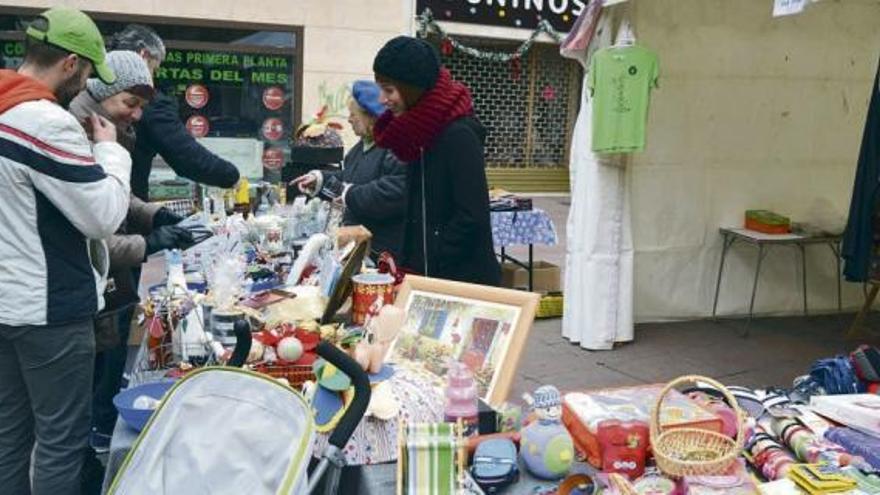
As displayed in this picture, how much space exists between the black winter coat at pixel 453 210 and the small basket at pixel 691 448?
4.30ft

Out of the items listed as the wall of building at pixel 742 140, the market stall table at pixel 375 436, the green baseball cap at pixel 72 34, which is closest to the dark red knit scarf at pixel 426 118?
the green baseball cap at pixel 72 34

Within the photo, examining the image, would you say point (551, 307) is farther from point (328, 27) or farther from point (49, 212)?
point (328, 27)

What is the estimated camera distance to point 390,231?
372 cm

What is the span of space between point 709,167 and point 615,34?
146cm

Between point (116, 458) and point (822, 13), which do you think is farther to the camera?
point (822, 13)

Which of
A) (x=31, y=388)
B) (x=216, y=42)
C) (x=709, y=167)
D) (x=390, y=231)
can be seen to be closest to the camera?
(x=31, y=388)

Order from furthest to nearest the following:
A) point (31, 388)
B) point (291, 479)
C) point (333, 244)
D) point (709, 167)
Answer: point (709, 167) < point (333, 244) < point (31, 388) < point (291, 479)

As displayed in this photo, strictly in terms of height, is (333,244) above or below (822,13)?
below

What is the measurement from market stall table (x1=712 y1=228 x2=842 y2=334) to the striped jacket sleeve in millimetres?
4569

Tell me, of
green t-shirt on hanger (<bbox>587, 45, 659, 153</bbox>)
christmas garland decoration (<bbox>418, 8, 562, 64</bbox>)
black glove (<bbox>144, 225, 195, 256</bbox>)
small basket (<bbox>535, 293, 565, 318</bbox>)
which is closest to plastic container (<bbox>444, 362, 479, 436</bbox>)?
black glove (<bbox>144, 225, 195, 256</bbox>)

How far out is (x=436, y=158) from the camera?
3.06 m

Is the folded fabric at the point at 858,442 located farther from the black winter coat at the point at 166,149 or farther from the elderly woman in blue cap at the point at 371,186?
the black winter coat at the point at 166,149

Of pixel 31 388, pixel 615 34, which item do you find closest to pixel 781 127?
pixel 615 34

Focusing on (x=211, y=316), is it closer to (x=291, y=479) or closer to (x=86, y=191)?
(x=86, y=191)
